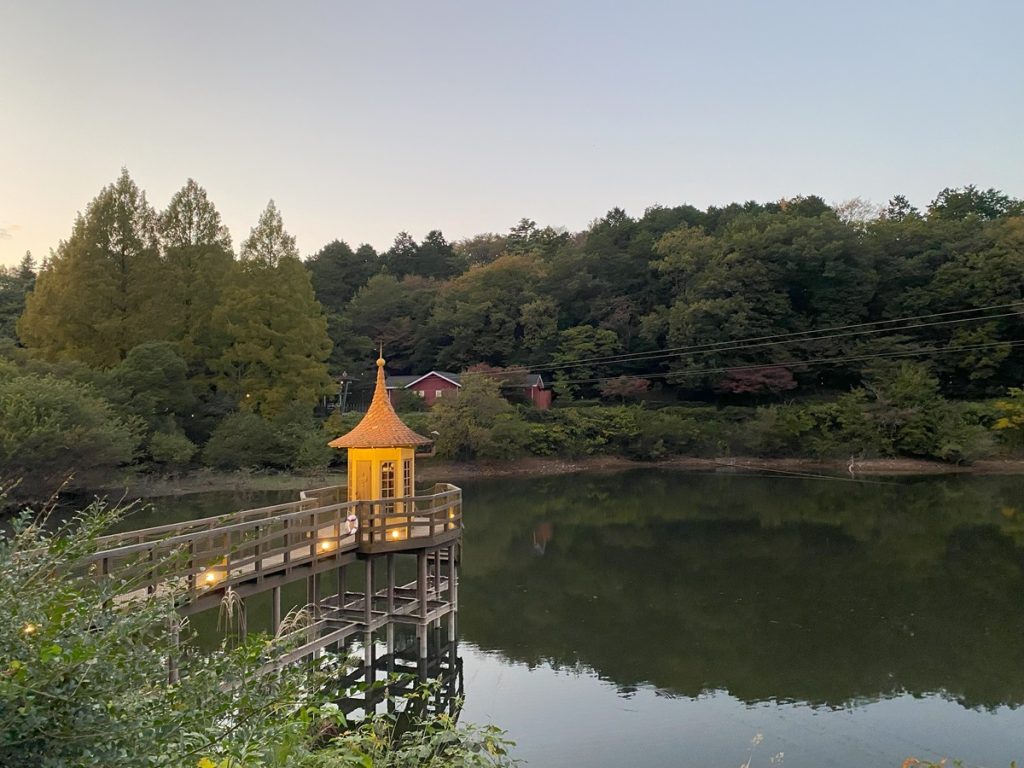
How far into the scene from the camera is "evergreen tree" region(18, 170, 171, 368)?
30.9m

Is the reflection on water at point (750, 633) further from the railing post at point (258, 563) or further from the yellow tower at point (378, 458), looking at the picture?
the railing post at point (258, 563)

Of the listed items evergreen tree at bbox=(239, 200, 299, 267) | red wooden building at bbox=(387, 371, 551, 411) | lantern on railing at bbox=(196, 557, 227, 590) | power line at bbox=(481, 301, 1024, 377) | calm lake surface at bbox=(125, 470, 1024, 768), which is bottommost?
calm lake surface at bbox=(125, 470, 1024, 768)

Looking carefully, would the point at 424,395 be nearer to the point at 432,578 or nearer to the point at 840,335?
the point at 840,335

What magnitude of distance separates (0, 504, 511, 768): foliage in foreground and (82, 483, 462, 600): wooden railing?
3.86 m

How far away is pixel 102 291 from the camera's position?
31266 millimetres

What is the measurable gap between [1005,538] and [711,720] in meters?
15.8

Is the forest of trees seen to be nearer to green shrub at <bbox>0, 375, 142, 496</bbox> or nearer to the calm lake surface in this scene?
green shrub at <bbox>0, 375, 142, 496</bbox>

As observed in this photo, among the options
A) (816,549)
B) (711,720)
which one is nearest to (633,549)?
(816,549)

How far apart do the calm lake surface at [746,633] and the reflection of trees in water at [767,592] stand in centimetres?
6

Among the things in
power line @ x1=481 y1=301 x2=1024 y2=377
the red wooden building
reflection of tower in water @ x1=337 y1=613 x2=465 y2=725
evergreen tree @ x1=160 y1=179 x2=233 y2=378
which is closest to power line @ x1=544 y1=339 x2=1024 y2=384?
power line @ x1=481 y1=301 x2=1024 y2=377

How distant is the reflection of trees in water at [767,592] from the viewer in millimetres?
11945

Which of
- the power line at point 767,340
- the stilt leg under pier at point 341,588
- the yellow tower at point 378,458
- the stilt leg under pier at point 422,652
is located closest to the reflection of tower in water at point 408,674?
the stilt leg under pier at point 422,652

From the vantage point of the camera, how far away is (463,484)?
→ 3462 centimetres

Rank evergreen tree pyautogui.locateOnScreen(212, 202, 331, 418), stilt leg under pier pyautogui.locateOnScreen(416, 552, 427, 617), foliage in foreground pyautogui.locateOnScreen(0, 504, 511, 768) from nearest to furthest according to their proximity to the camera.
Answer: foliage in foreground pyautogui.locateOnScreen(0, 504, 511, 768) → stilt leg under pier pyautogui.locateOnScreen(416, 552, 427, 617) → evergreen tree pyautogui.locateOnScreen(212, 202, 331, 418)
